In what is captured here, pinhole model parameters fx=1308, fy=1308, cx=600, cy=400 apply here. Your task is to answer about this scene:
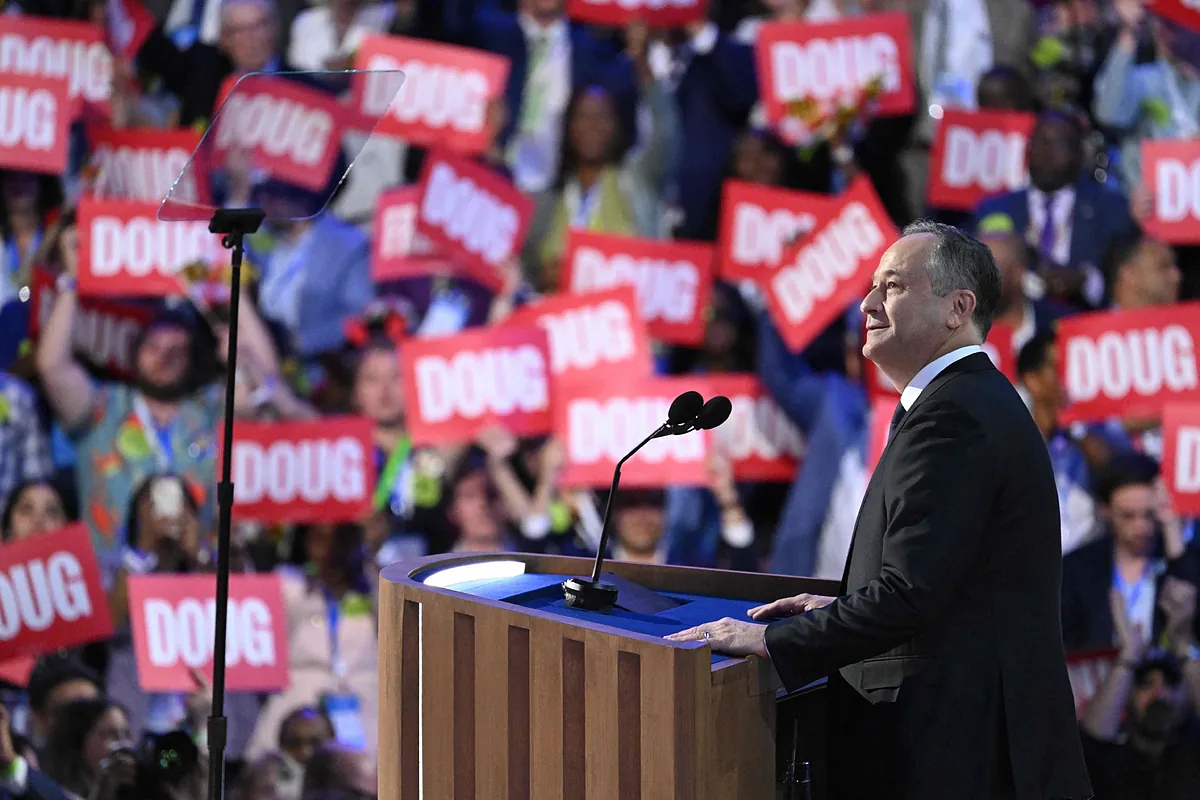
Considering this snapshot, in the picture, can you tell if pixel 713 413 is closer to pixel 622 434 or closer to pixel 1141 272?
pixel 622 434

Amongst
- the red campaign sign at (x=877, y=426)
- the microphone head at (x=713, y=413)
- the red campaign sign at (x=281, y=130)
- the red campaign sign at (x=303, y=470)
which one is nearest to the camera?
the microphone head at (x=713, y=413)

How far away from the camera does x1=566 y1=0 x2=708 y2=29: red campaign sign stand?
4289 mm

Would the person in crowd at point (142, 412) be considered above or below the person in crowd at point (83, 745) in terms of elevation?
above

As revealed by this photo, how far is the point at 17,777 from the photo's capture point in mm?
4043

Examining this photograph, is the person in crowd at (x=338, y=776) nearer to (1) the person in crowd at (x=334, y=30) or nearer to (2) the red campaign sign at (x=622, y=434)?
(2) the red campaign sign at (x=622, y=434)

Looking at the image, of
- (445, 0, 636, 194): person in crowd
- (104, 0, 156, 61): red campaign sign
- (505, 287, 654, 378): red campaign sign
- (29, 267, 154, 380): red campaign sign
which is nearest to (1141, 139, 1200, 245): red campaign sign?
(505, 287, 654, 378): red campaign sign

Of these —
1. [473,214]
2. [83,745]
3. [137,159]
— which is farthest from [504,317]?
[83,745]

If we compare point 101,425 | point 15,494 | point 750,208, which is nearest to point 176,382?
point 101,425

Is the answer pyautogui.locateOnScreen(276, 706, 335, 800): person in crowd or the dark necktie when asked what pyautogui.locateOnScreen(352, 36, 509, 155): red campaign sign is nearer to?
pyautogui.locateOnScreen(276, 706, 335, 800): person in crowd

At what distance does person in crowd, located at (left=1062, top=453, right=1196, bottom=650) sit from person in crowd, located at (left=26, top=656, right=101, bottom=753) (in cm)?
309

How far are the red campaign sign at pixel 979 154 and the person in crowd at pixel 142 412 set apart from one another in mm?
2252

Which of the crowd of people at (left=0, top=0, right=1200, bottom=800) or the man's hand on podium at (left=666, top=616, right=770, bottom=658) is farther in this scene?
the crowd of people at (left=0, top=0, right=1200, bottom=800)

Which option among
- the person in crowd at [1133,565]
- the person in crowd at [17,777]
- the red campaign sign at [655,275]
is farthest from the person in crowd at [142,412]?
the person in crowd at [1133,565]

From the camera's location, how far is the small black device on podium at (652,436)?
177cm
